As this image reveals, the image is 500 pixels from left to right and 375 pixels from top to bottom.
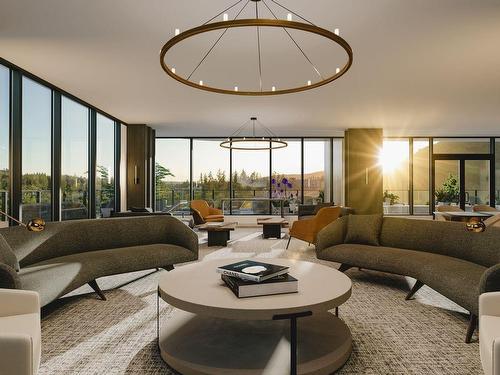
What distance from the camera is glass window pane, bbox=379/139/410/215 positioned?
34.3ft

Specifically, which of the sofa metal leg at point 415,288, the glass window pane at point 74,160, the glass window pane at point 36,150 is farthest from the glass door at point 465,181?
the glass window pane at point 36,150

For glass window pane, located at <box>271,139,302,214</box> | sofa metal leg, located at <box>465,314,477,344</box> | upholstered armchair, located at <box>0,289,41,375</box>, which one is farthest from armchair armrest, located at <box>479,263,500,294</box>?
glass window pane, located at <box>271,139,302,214</box>

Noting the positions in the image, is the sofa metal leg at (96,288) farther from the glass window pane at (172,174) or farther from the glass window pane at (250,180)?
the glass window pane at (250,180)

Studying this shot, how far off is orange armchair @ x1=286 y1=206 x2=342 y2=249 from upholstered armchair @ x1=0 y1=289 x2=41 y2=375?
13.9ft

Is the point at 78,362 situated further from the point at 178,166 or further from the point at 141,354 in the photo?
the point at 178,166

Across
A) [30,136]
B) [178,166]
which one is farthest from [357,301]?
[178,166]

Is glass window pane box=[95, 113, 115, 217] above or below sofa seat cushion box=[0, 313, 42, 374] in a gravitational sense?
above

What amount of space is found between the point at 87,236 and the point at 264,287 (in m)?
2.40

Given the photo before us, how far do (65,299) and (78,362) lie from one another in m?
1.37

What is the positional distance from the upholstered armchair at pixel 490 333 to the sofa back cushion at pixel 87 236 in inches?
117

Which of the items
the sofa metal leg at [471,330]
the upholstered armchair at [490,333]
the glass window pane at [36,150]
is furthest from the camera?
the glass window pane at [36,150]

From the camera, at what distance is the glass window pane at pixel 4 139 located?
4.44m

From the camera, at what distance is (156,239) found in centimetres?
412

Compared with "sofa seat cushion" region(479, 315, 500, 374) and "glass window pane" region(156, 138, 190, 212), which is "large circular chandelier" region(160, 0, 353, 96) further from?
"glass window pane" region(156, 138, 190, 212)
